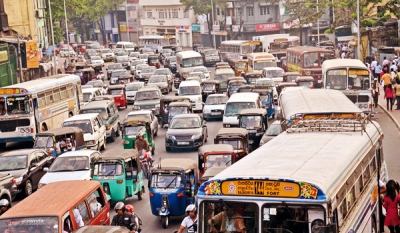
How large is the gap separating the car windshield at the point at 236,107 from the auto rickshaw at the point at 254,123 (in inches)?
108

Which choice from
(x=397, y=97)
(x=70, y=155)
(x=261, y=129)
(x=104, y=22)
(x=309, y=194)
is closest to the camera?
(x=309, y=194)

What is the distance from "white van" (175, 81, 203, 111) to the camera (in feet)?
150

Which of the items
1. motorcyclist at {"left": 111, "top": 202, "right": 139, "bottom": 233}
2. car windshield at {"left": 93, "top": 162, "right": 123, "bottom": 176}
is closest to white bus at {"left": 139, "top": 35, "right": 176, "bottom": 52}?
car windshield at {"left": 93, "top": 162, "right": 123, "bottom": 176}

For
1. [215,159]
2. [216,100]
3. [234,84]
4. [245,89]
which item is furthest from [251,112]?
[234,84]

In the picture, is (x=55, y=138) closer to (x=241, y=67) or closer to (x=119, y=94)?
(x=119, y=94)

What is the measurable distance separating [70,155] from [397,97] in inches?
791

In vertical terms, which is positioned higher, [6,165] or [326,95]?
[326,95]

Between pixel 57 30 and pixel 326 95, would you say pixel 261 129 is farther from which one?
pixel 57 30

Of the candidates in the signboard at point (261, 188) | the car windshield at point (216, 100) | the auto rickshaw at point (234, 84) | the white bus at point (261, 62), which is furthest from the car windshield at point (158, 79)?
the signboard at point (261, 188)

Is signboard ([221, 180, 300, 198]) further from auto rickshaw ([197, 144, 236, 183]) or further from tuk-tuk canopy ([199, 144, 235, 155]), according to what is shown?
tuk-tuk canopy ([199, 144, 235, 155])

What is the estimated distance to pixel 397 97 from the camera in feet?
131

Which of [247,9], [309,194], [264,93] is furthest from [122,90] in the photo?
[247,9]

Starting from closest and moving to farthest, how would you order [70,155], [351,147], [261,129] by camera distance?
[351,147]
[70,155]
[261,129]

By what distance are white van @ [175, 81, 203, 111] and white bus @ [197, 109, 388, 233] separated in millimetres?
30394
